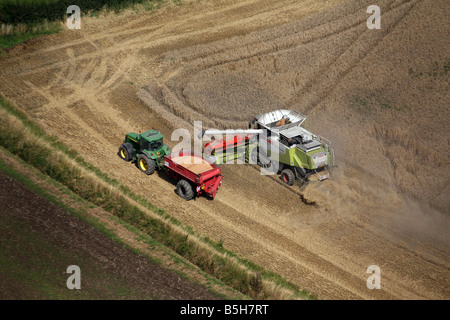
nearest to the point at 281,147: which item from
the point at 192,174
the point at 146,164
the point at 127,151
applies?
the point at 192,174

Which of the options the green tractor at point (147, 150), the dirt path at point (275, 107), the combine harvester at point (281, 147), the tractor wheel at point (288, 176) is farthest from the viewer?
the tractor wheel at point (288, 176)

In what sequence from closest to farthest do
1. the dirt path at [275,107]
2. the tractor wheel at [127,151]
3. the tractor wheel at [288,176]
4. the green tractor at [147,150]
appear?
1. the dirt path at [275,107]
2. the green tractor at [147,150]
3. the tractor wheel at [288,176]
4. the tractor wheel at [127,151]

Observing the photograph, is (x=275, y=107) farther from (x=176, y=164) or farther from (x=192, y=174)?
(x=192, y=174)

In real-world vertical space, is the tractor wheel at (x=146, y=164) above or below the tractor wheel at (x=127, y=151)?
below

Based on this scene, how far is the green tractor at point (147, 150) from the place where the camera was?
2631cm

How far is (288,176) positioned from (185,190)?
5243 millimetres

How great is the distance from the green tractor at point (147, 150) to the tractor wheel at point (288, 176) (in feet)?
19.2

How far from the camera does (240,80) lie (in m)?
35.0

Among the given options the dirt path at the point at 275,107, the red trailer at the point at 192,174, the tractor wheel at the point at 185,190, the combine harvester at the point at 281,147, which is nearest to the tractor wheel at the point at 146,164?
the dirt path at the point at 275,107

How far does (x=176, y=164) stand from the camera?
82.1 ft

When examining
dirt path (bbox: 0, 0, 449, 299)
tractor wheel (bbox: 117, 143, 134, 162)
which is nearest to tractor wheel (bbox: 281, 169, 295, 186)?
dirt path (bbox: 0, 0, 449, 299)

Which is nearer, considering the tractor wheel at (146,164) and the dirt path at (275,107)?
the dirt path at (275,107)

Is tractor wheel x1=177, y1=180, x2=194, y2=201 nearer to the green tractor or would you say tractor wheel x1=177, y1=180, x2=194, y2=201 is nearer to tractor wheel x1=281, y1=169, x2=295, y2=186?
the green tractor

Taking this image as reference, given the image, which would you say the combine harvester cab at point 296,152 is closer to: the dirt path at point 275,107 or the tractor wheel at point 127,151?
the dirt path at point 275,107
